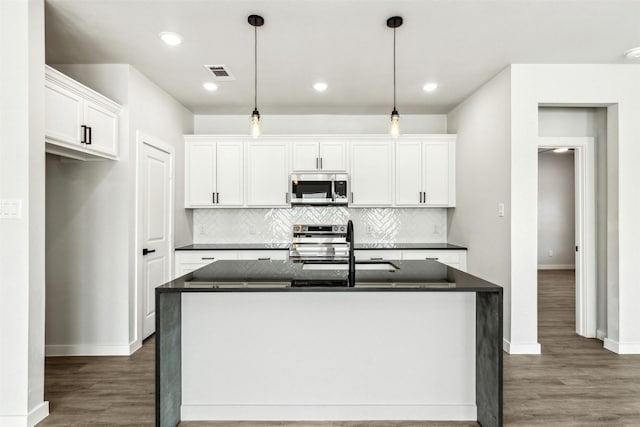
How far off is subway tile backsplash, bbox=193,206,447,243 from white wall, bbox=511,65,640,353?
1843 mm

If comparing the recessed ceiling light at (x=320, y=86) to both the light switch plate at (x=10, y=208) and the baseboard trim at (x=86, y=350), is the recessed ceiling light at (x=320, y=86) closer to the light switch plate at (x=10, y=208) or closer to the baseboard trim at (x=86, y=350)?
the light switch plate at (x=10, y=208)

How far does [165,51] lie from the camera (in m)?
A: 3.21

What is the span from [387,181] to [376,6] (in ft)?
8.75

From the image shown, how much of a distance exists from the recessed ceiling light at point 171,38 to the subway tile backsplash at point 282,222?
102 inches

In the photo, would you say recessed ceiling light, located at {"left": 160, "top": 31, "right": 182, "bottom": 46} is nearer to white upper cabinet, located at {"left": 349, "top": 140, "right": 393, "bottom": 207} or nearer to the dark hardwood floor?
white upper cabinet, located at {"left": 349, "top": 140, "right": 393, "bottom": 207}

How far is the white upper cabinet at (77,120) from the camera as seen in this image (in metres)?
2.60

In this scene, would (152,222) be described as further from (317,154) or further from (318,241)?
(317,154)

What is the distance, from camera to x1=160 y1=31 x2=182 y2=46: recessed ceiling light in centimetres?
290

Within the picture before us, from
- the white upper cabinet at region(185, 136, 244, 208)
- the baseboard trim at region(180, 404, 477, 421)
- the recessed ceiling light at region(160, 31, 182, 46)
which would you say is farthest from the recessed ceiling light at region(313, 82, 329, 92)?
the baseboard trim at region(180, 404, 477, 421)

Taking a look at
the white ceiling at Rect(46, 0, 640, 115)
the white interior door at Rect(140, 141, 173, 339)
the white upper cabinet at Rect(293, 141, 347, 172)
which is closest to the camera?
the white ceiling at Rect(46, 0, 640, 115)

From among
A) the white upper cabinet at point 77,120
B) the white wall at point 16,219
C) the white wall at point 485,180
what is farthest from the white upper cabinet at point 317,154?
the white wall at point 16,219

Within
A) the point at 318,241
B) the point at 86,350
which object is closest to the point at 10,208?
Result: the point at 86,350

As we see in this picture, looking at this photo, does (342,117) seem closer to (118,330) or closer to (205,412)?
(118,330)

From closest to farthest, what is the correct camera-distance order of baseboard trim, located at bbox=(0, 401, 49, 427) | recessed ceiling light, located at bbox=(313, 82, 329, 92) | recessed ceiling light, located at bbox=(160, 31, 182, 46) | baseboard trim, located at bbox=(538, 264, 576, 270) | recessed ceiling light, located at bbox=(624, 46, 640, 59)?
baseboard trim, located at bbox=(0, 401, 49, 427) < recessed ceiling light, located at bbox=(160, 31, 182, 46) < recessed ceiling light, located at bbox=(624, 46, 640, 59) < recessed ceiling light, located at bbox=(313, 82, 329, 92) < baseboard trim, located at bbox=(538, 264, 576, 270)
